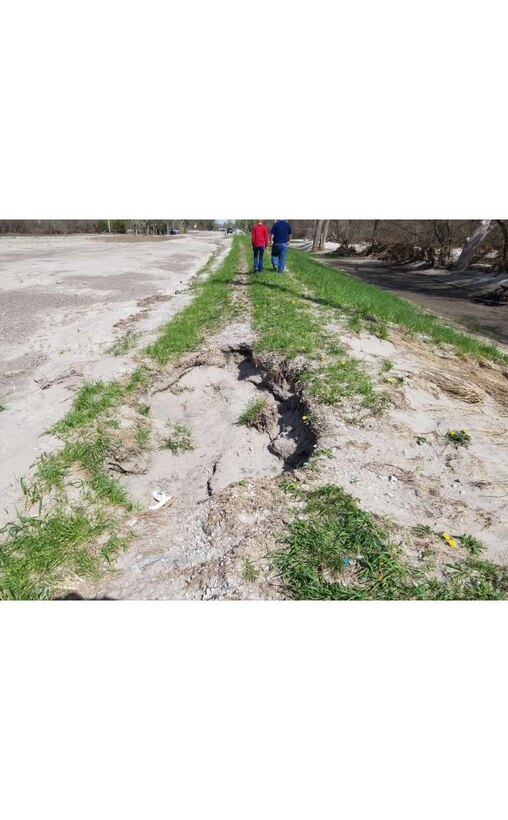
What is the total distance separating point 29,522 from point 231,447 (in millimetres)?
2170

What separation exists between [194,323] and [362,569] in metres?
6.42

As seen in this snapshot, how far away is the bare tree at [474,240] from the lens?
17.1m

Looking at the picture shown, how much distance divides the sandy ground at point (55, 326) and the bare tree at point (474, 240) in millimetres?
13478

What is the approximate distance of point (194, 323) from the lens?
7699mm

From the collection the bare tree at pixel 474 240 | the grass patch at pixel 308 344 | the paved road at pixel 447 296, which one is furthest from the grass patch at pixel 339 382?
the bare tree at pixel 474 240

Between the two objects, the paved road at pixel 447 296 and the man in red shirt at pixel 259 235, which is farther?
the man in red shirt at pixel 259 235

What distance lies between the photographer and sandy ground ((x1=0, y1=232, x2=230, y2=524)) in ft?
13.6

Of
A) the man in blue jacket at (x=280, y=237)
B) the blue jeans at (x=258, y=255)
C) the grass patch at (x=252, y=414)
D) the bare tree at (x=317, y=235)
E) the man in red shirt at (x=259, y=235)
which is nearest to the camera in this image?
the grass patch at (x=252, y=414)

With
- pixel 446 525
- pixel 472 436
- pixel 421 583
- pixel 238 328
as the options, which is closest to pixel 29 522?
pixel 421 583

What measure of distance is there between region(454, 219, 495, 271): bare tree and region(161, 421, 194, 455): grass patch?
19.1m

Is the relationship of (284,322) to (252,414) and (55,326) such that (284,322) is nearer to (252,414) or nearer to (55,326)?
(252,414)

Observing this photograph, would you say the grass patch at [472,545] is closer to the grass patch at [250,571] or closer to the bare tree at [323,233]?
the grass patch at [250,571]

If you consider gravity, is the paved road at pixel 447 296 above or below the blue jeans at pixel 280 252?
below

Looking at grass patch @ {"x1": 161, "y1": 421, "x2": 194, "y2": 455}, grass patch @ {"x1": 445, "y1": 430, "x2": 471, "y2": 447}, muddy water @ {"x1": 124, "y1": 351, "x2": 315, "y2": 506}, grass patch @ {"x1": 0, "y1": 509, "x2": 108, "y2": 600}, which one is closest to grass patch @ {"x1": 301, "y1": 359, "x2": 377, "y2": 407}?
muddy water @ {"x1": 124, "y1": 351, "x2": 315, "y2": 506}
